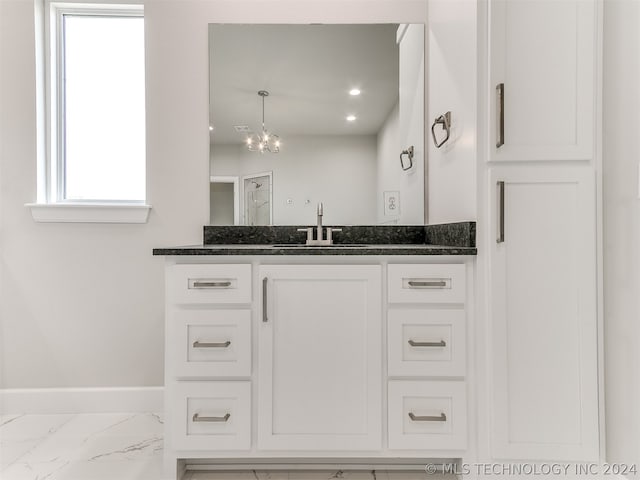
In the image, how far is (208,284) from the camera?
145cm

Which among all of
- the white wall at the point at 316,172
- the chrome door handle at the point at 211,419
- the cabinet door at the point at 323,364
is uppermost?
the white wall at the point at 316,172

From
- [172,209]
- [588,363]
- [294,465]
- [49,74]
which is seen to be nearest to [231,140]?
[172,209]

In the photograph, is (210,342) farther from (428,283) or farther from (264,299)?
(428,283)

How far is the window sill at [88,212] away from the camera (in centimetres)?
203

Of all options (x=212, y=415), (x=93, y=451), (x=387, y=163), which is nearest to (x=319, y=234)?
(x=387, y=163)

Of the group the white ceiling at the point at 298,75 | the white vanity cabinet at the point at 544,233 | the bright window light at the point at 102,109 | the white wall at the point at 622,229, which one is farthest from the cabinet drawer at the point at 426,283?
the bright window light at the point at 102,109

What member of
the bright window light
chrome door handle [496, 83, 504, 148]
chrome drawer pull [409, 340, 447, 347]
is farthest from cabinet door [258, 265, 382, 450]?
the bright window light

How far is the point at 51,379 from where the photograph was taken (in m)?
2.08

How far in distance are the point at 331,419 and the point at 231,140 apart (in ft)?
4.72

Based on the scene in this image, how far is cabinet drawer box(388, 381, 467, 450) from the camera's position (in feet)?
4.70

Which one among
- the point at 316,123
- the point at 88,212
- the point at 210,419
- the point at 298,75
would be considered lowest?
the point at 210,419


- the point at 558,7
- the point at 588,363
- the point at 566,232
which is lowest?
the point at 588,363

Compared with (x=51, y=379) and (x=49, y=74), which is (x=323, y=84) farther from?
(x=51, y=379)

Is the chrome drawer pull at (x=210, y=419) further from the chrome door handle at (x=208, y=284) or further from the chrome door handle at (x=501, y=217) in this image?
the chrome door handle at (x=501, y=217)
